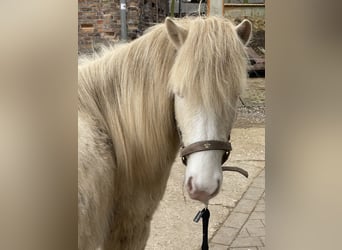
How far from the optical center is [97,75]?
2.32ft

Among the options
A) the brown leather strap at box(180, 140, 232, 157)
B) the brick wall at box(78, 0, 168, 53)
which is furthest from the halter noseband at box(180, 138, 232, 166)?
the brick wall at box(78, 0, 168, 53)

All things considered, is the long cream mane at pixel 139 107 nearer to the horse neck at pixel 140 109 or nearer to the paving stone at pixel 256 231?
the horse neck at pixel 140 109

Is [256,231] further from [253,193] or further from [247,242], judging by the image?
[253,193]

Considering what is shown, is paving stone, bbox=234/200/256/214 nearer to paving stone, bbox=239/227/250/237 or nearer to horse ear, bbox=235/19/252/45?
paving stone, bbox=239/227/250/237

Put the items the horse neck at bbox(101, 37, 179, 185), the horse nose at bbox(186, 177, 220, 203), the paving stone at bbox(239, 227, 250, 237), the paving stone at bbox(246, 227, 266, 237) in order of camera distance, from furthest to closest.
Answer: the paving stone at bbox(239, 227, 250, 237)
the paving stone at bbox(246, 227, 266, 237)
the horse neck at bbox(101, 37, 179, 185)
the horse nose at bbox(186, 177, 220, 203)

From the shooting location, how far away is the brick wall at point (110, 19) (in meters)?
0.58

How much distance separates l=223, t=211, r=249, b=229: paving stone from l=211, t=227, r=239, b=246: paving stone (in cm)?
2

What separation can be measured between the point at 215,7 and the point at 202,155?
0.93 ft

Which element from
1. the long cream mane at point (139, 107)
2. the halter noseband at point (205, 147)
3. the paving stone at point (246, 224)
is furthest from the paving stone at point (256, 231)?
the halter noseband at point (205, 147)

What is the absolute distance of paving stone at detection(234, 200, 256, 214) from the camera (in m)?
1.32

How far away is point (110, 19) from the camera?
66 centimetres

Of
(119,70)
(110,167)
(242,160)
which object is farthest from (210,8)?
(242,160)
